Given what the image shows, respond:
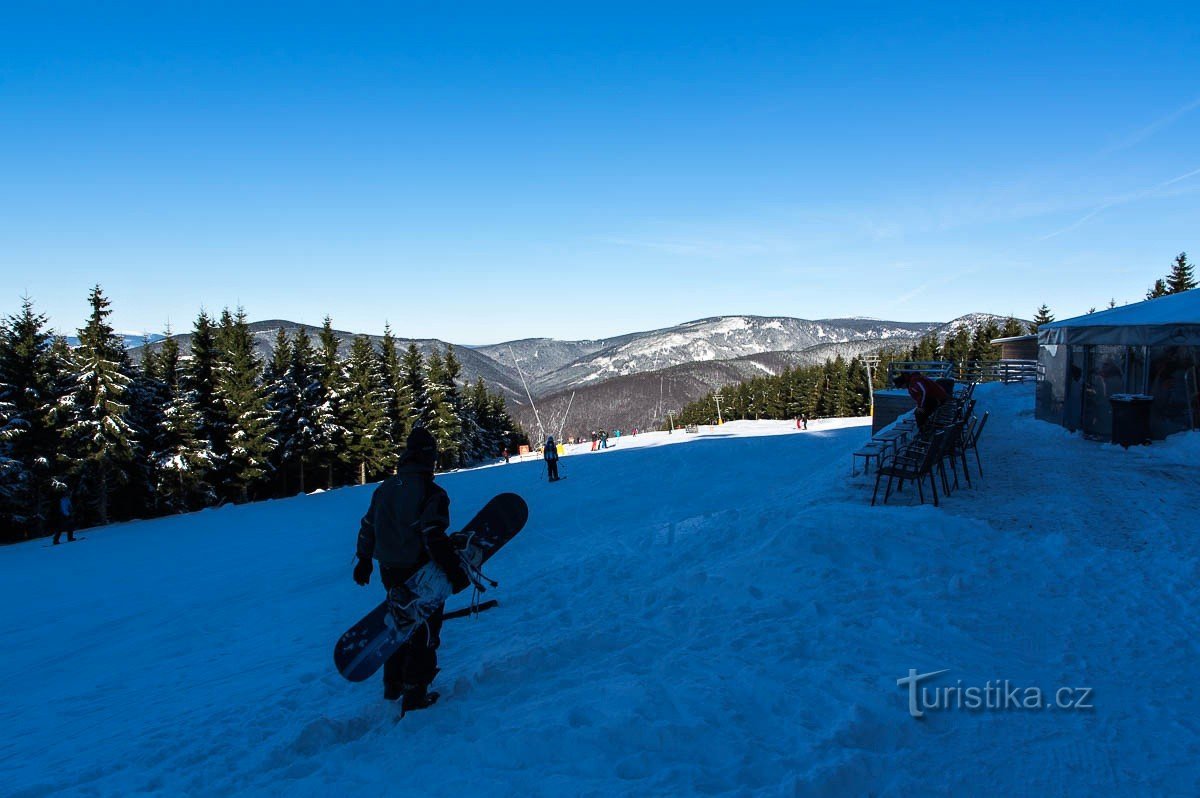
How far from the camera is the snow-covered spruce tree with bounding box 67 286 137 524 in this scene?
98.3 feet

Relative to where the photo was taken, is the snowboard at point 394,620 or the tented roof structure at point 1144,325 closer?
the snowboard at point 394,620

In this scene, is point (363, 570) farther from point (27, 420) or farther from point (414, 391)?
point (414, 391)

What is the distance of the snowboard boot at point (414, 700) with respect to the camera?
4.97 metres

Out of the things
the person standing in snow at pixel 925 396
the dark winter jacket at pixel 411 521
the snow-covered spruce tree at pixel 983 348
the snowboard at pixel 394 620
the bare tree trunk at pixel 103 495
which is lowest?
the bare tree trunk at pixel 103 495

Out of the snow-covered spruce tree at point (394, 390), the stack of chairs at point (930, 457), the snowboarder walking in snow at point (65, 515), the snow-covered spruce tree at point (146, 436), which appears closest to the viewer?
the stack of chairs at point (930, 457)

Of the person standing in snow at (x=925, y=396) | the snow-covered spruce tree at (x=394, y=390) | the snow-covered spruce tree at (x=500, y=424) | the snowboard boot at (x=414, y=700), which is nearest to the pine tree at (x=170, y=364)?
the snow-covered spruce tree at (x=394, y=390)

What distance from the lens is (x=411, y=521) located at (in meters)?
5.09

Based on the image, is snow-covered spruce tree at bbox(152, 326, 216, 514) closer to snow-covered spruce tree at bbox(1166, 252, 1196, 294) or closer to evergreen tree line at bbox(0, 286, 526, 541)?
evergreen tree line at bbox(0, 286, 526, 541)

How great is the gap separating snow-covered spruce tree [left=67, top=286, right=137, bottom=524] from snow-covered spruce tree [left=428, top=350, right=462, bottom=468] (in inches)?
870

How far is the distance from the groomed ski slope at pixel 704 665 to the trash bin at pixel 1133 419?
271 centimetres

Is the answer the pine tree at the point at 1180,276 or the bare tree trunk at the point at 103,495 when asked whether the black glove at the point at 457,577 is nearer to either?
the bare tree trunk at the point at 103,495

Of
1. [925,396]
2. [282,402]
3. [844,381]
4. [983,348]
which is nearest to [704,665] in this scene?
[925,396]

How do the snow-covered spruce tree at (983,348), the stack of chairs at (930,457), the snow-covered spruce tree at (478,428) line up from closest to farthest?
the stack of chairs at (930,457), the snow-covered spruce tree at (478,428), the snow-covered spruce tree at (983,348)

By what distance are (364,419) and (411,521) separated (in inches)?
1659
